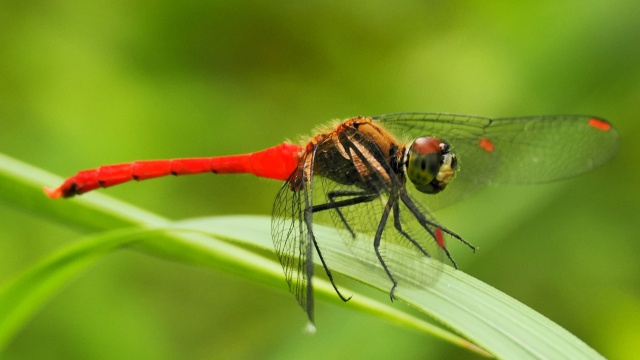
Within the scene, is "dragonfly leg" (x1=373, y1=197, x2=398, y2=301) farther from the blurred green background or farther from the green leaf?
the blurred green background

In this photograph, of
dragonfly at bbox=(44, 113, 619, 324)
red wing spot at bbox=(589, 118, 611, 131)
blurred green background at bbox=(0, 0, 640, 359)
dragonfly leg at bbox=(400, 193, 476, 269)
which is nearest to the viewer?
dragonfly at bbox=(44, 113, 619, 324)

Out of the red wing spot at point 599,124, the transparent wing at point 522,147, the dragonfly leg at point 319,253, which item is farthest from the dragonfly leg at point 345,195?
the red wing spot at point 599,124

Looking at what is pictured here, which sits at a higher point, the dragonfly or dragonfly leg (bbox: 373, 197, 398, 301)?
the dragonfly

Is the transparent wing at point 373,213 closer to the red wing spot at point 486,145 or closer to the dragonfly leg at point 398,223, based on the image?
the dragonfly leg at point 398,223

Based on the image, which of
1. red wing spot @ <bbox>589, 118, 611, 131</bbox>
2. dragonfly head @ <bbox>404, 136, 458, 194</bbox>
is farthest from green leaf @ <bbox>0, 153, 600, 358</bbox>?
red wing spot @ <bbox>589, 118, 611, 131</bbox>

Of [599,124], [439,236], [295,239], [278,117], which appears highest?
[278,117]

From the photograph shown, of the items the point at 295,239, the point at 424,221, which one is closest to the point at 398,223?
the point at 424,221

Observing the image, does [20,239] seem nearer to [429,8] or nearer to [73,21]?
[73,21]

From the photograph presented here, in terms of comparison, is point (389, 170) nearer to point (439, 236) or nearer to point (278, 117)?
point (439, 236)
